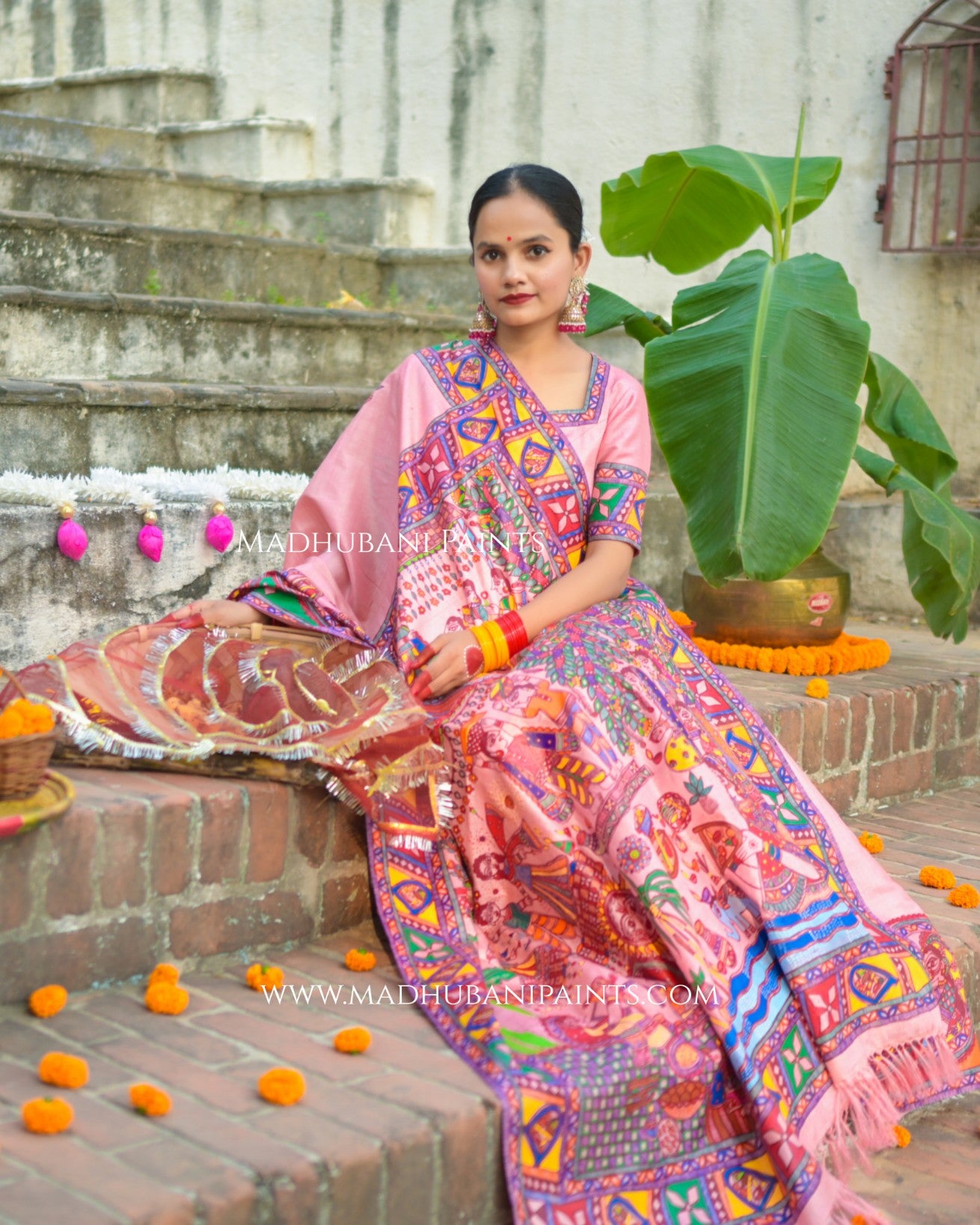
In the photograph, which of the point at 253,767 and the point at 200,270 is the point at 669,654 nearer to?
the point at 253,767

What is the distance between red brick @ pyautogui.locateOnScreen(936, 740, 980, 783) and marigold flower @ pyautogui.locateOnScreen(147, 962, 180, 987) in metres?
2.64

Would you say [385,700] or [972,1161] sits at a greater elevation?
[385,700]

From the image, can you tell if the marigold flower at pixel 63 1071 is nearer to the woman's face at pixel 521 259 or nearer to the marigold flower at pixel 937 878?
the woman's face at pixel 521 259

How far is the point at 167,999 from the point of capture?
212 centimetres

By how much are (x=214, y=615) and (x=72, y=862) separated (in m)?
0.61

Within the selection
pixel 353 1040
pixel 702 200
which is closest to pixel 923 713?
pixel 702 200

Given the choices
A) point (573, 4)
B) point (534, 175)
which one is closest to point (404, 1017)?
point (534, 175)

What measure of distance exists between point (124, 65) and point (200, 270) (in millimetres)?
2751

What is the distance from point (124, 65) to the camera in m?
7.08

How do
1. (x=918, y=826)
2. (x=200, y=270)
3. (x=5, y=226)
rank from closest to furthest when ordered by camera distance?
(x=918, y=826), (x=5, y=226), (x=200, y=270)

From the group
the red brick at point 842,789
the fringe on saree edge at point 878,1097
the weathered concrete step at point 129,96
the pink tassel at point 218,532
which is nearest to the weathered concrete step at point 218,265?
the pink tassel at point 218,532

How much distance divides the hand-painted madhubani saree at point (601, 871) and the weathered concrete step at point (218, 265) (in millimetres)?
2134

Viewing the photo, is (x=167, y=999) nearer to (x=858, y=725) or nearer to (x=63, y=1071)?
(x=63, y=1071)

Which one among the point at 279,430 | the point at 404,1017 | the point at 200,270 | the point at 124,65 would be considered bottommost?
the point at 404,1017
